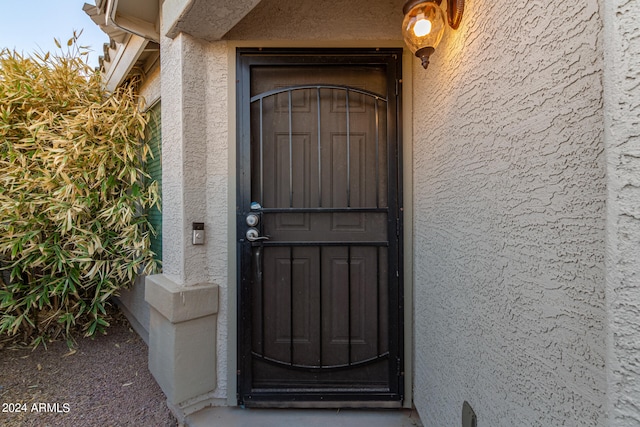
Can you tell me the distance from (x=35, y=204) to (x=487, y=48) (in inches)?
177

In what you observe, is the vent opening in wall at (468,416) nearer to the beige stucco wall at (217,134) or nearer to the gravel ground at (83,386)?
the beige stucco wall at (217,134)

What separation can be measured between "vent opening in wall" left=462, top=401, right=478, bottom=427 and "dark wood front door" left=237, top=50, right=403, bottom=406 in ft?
2.68

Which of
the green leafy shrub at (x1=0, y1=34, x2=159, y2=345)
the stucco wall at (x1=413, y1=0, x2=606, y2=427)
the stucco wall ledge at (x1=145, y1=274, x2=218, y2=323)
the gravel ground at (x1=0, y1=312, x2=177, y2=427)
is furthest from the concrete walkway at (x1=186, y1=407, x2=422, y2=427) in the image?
the green leafy shrub at (x1=0, y1=34, x2=159, y2=345)

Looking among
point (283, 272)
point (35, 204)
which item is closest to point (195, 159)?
point (283, 272)

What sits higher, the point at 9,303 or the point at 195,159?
the point at 195,159

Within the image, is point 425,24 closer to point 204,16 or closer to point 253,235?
point 204,16

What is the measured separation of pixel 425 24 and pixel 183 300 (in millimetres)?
2537

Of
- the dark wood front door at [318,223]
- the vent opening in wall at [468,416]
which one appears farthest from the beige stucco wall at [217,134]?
the vent opening in wall at [468,416]

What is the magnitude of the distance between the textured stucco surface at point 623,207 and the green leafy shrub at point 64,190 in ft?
11.7

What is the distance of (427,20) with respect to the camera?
154 centimetres

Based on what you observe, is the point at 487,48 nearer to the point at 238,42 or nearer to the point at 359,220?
the point at 359,220

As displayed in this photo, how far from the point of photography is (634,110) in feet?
2.05

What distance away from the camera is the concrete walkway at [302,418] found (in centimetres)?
215

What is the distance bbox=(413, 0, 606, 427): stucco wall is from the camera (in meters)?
0.80
